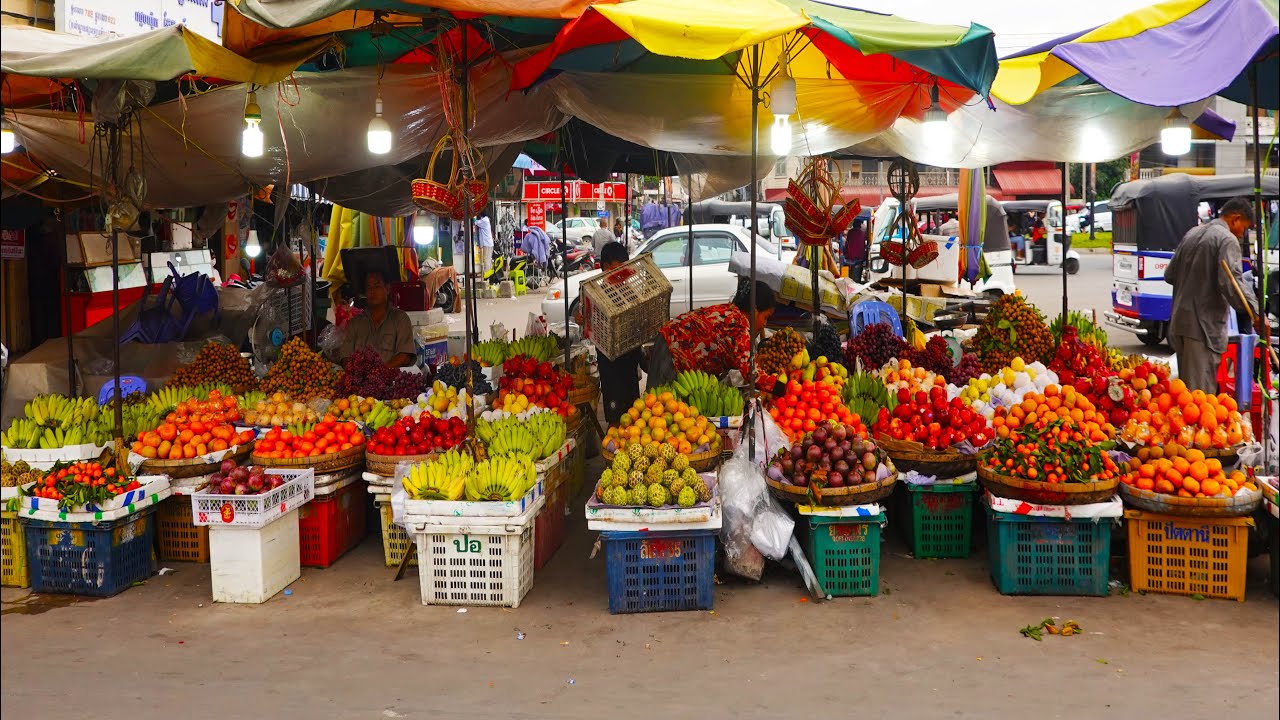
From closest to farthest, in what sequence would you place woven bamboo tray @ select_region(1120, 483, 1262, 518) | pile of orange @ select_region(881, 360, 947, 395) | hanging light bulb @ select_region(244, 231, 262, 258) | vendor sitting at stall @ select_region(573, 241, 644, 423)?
1. woven bamboo tray @ select_region(1120, 483, 1262, 518)
2. pile of orange @ select_region(881, 360, 947, 395)
3. vendor sitting at stall @ select_region(573, 241, 644, 423)
4. hanging light bulb @ select_region(244, 231, 262, 258)

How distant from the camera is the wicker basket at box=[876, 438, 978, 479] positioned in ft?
19.3

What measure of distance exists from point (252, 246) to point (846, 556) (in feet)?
32.9

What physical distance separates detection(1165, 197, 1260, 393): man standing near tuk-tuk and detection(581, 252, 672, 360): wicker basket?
179 inches

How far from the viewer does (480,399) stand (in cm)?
733

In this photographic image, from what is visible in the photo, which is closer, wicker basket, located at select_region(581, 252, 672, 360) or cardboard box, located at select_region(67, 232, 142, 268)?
wicker basket, located at select_region(581, 252, 672, 360)

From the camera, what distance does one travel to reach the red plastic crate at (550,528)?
19.5 ft

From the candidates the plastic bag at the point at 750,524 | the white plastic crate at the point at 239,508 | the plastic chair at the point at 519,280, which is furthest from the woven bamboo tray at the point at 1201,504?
the plastic chair at the point at 519,280

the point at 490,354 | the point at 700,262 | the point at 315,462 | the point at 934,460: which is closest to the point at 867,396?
the point at 934,460

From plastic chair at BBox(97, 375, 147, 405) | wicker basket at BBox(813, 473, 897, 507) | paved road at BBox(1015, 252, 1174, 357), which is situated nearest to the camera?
wicker basket at BBox(813, 473, 897, 507)

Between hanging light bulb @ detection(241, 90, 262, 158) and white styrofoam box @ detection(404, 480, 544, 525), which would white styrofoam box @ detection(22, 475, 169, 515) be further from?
hanging light bulb @ detection(241, 90, 262, 158)

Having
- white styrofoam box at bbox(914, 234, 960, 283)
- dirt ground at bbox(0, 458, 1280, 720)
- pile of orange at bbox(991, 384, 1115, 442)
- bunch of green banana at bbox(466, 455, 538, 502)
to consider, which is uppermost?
white styrofoam box at bbox(914, 234, 960, 283)

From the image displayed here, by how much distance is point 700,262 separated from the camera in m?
15.4

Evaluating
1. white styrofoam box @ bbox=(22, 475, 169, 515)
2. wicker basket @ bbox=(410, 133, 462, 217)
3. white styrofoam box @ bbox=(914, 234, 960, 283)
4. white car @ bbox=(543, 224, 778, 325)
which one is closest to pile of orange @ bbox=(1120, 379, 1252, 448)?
wicker basket @ bbox=(410, 133, 462, 217)

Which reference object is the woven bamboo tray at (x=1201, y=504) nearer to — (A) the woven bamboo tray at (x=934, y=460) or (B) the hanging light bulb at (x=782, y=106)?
(A) the woven bamboo tray at (x=934, y=460)
